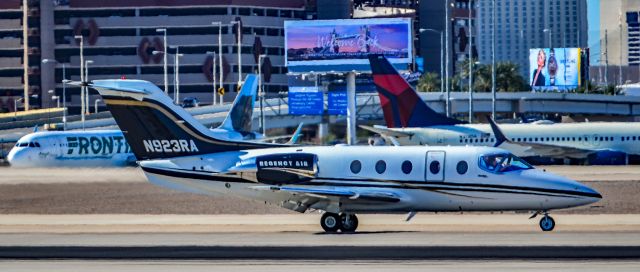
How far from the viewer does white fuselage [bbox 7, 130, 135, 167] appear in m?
94.2

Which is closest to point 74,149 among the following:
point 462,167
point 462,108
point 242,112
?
point 242,112

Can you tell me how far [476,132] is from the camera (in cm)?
9731

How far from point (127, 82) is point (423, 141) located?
162 feet

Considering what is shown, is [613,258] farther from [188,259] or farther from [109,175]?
[109,175]

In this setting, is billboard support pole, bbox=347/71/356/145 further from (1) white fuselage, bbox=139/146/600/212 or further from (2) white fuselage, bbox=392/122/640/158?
(1) white fuselage, bbox=139/146/600/212

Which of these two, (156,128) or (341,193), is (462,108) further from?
(341,193)

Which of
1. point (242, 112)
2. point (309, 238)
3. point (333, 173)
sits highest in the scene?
point (242, 112)

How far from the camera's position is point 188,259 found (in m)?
36.1

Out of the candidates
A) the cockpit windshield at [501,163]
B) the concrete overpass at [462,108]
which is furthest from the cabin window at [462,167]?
the concrete overpass at [462,108]

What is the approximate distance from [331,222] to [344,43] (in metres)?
107

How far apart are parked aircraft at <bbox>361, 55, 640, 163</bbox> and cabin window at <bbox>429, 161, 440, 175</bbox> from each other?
1894 inches

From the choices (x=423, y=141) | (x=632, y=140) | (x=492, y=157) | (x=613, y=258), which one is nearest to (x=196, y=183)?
(x=492, y=157)

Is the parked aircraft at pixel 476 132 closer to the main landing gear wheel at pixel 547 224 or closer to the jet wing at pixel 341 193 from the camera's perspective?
the jet wing at pixel 341 193

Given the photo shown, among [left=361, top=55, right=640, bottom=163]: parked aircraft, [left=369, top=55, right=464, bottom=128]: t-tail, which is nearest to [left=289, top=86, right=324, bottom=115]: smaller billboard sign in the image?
[left=361, top=55, right=640, bottom=163]: parked aircraft
